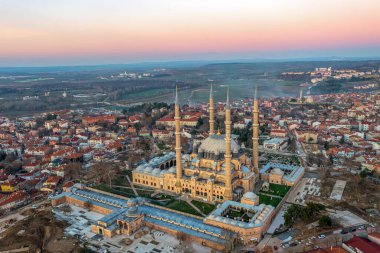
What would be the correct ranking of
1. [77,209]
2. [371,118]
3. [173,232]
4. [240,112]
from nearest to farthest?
[173,232] → [77,209] → [371,118] → [240,112]

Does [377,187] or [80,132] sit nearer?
[377,187]

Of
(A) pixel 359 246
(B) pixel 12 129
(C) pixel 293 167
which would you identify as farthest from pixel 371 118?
(B) pixel 12 129

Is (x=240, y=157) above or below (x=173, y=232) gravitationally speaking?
above

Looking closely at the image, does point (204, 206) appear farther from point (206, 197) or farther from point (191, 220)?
point (191, 220)

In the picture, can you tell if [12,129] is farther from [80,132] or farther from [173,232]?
[173,232]

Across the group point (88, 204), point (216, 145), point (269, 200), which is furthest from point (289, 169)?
point (88, 204)

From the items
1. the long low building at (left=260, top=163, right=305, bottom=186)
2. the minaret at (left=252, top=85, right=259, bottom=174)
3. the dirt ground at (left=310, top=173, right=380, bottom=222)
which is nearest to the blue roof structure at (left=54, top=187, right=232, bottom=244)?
the minaret at (left=252, top=85, right=259, bottom=174)

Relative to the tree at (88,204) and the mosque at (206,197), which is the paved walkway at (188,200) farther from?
the tree at (88,204)
